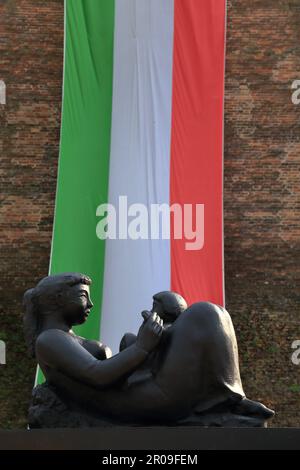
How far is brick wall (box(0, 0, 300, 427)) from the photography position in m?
13.1

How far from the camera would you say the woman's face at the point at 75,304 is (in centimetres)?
578

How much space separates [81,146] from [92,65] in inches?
34.2

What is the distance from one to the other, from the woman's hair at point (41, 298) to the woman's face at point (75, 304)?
3 centimetres

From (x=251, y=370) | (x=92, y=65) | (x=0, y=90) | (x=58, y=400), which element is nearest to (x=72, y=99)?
(x=92, y=65)

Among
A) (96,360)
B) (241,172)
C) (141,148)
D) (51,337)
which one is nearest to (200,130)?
(141,148)

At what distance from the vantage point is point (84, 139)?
41.2 ft

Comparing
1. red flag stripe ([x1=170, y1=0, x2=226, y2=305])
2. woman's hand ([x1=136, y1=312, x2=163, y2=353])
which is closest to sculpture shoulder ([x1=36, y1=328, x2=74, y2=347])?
woman's hand ([x1=136, y1=312, x2=163, y2=353])

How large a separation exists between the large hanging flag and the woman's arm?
6367mm

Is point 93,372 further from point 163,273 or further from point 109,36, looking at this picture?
point 109,36

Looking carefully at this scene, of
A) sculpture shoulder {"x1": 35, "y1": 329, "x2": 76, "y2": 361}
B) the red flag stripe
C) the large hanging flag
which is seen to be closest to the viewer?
sculpture shoulder {"x1": 35, "y1": 329, "x2": 76, "y2": 361}

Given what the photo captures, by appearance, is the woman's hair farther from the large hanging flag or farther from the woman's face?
the large hanging flag

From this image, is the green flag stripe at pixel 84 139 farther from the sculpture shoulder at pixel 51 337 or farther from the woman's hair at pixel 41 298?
the sculpture shoulder at pixel 51 337

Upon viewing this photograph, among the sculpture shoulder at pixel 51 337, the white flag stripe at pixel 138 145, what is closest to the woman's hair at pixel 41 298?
the sculpture shoulder at pixel 51 337

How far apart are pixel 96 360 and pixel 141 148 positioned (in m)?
7.22
